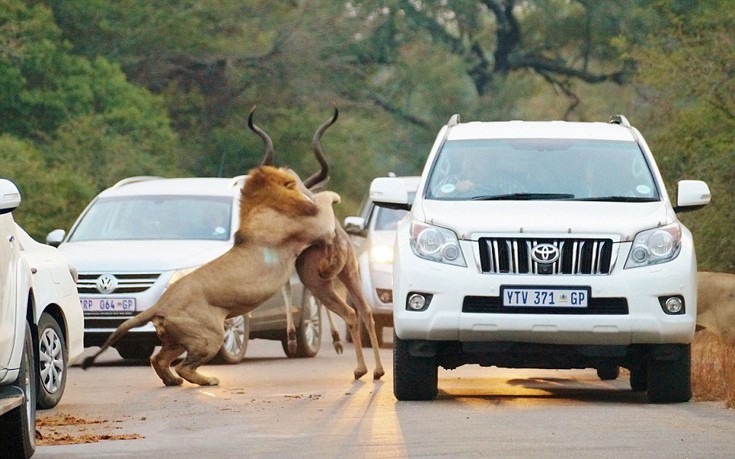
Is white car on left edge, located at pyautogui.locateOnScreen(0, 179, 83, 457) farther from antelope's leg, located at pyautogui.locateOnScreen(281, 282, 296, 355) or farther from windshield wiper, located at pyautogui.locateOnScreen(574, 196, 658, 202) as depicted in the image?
antelope's leg, located at pyautogui.locateOnScreen(281, 282, 296, 355)

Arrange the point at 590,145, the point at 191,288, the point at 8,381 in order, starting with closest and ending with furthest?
the point at 8,381
the point at 590,145
the point at 191,288

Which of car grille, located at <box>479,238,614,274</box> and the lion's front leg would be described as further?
the lion's front leg

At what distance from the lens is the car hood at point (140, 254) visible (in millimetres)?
17094

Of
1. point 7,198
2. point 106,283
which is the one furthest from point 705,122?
point 7,198

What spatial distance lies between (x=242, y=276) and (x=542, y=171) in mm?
2715

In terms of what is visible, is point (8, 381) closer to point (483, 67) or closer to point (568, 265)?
point (568, 265)

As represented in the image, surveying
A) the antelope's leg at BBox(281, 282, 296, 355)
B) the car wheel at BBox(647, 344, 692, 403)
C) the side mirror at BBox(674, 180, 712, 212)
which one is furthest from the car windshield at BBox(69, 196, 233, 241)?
the car wheel at BBox(647, 344, 692, 403)

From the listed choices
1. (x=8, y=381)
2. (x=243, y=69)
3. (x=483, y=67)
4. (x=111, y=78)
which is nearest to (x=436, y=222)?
(x=8, y=381)

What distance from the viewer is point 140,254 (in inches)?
680

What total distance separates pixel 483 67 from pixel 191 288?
1628 inches

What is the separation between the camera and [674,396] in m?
12.4

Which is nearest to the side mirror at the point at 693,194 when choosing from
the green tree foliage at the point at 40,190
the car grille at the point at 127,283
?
the car grille at the point at 127,283

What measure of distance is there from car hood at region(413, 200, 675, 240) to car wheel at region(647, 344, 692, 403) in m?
0.82

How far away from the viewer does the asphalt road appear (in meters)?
9.76
